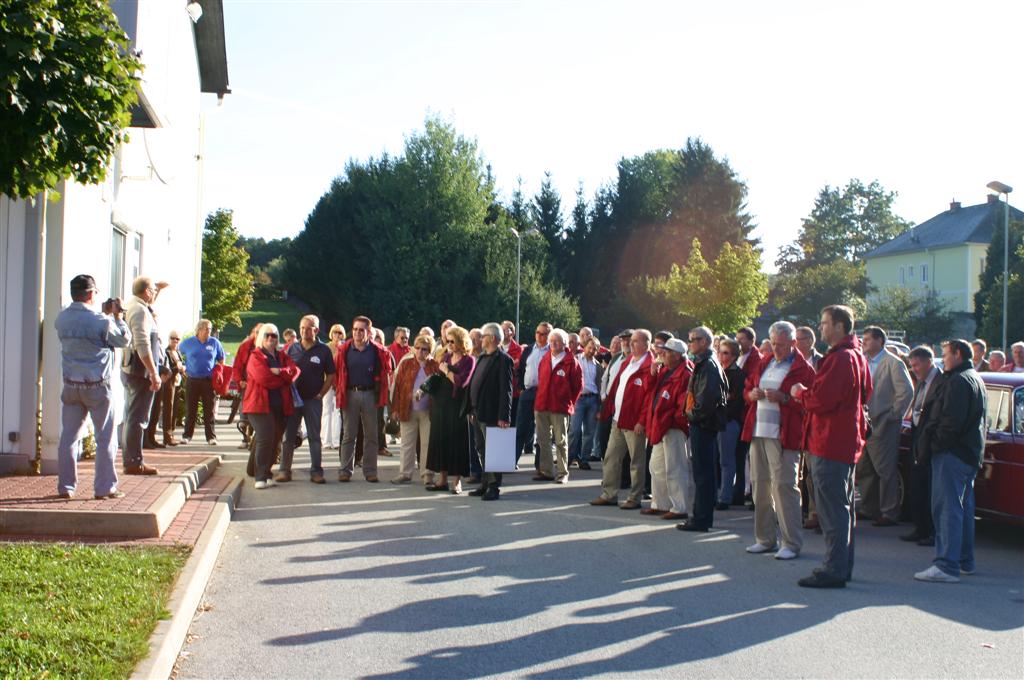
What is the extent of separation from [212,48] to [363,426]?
18986 millimetres

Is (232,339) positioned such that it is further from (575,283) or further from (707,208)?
(707,208)

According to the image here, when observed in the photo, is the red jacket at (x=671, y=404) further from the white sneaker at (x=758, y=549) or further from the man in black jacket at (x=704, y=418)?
the white sneaker at (x=758, y=549)

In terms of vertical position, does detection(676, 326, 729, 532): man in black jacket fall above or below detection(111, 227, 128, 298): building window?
below

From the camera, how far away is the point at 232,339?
66625mm

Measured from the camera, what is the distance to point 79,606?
6094 millimetres

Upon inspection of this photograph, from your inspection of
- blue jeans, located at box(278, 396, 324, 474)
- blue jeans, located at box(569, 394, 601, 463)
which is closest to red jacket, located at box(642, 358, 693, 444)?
blue jeans, located at box(278, 396, 324, 474)

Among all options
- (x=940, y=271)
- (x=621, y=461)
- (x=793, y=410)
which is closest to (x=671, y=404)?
(x=621, y=461)

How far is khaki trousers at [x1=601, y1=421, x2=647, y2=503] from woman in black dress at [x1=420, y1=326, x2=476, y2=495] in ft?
5.98

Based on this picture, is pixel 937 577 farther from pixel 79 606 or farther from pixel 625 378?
pixel 79 606

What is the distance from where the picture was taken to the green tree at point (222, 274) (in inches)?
2041

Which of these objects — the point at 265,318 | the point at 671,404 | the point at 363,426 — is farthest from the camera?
the point at 265,318

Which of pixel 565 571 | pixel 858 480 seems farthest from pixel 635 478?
pixel 565 571

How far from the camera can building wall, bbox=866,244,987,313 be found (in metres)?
74.3

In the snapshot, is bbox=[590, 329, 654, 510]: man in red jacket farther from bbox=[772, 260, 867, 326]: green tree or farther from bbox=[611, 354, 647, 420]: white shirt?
bbox=[772, 260, 867, 326]: green tree
